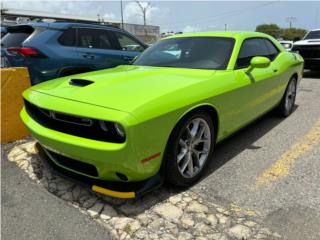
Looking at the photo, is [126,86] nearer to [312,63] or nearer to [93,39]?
[93,39]

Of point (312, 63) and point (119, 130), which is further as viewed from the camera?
point (312, 63)

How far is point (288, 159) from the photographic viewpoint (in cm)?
383

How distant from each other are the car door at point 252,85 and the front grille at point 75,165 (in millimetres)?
1708

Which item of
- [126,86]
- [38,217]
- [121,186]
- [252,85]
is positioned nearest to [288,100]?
[252,85]

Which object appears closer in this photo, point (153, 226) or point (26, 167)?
point (153, 226)

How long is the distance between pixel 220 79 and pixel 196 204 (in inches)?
51.2

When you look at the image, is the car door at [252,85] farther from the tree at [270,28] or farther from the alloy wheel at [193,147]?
the tree at [270,28]

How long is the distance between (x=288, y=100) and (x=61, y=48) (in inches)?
153

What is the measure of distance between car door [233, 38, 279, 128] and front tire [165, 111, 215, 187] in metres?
0.56

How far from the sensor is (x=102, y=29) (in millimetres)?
6465

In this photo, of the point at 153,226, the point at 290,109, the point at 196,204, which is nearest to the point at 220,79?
the point at 196,204

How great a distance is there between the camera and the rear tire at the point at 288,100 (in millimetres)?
5382

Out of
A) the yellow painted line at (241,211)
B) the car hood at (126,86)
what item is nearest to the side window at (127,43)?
the car hood at (126,86)

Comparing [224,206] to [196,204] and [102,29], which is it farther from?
[102,29]
